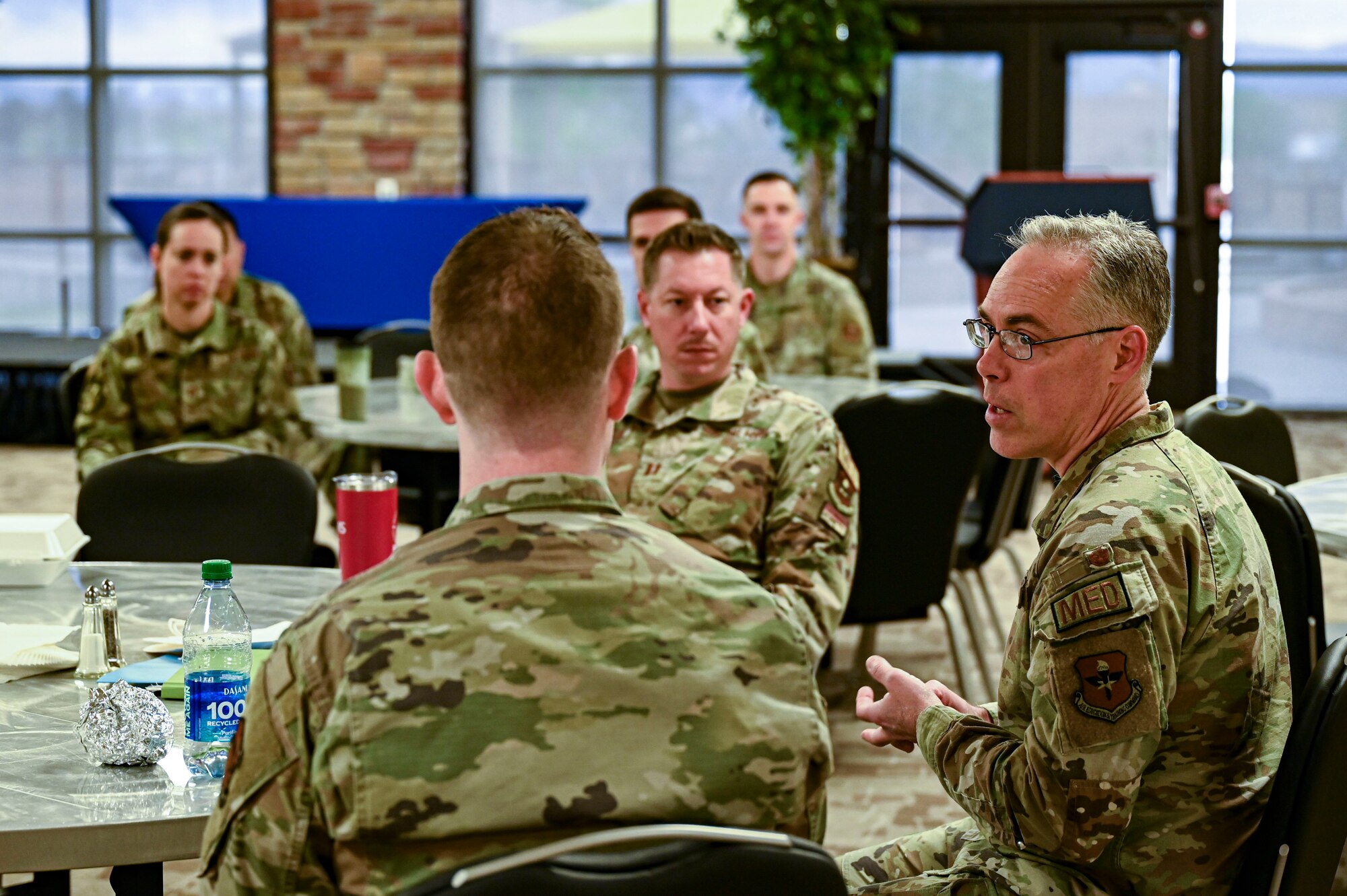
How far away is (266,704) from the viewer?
107 cm

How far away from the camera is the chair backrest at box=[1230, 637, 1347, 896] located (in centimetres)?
137

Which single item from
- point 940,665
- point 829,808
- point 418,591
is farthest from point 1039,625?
point 940,665

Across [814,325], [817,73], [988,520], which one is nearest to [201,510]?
[988,520]

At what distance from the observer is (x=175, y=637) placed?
193 centimetres

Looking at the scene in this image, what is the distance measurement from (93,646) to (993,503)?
2603 millimetres

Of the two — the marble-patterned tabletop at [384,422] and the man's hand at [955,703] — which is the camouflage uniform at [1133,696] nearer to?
the man's hand at [955,703]

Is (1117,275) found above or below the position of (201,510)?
above

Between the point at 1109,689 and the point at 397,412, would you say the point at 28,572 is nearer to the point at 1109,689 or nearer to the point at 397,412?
the point at 1109,689

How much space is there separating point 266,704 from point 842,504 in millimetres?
1561

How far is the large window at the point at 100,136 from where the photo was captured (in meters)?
9.21

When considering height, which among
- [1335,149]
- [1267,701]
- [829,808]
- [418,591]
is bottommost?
[829,808]

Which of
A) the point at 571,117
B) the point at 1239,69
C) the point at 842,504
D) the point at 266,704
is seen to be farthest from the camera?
the point at 571,117

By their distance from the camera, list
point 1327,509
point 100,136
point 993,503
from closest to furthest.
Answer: point 1327,509
point 993,503
point 100,136

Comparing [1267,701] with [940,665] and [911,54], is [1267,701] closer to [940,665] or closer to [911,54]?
[940,665]
